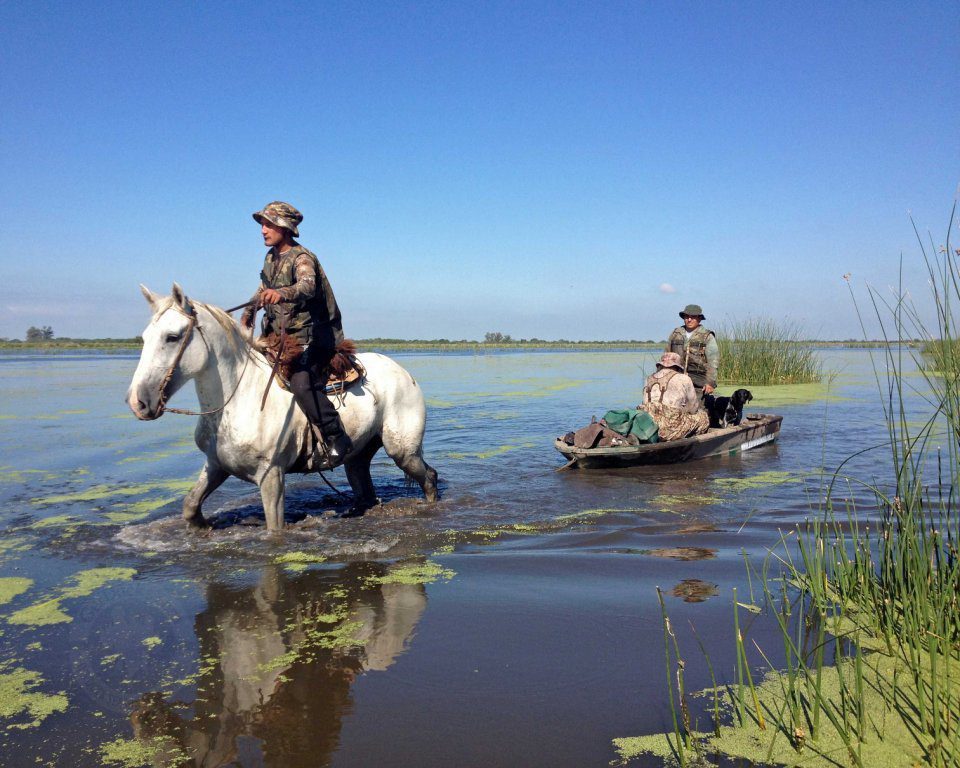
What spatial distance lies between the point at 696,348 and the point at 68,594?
27.5 feet

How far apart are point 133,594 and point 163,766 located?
7.33ft

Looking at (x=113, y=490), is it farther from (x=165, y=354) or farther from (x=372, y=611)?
(x=372, y=611)

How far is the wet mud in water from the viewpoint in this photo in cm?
290

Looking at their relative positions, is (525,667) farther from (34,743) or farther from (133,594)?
(133,594)

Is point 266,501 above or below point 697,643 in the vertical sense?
above

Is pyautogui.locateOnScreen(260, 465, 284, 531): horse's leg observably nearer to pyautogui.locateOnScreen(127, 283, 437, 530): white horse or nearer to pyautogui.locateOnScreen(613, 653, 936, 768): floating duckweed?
pyautogui.locateOnScreen(127, 283, 437, 530): white horse

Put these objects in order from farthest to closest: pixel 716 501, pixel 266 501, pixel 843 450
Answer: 1. pixel 843 450
2. pixel 716 501
3. pixel 266 501

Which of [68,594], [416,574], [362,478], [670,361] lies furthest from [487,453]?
[68,594]

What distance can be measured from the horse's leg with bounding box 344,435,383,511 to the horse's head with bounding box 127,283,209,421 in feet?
7.29

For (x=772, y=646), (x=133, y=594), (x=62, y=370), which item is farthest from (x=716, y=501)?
(x=62, y=370)

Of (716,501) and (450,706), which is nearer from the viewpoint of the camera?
(450,706)

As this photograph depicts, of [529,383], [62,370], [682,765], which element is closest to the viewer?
[682,765]

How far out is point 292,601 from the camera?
4426mm

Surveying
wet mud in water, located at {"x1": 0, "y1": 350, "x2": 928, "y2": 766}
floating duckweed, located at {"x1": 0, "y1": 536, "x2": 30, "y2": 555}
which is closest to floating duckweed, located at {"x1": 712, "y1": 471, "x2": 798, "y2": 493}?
wet mud in water, located at {"x1": 0, "y1": 350, "x2": 928, "y2": 766}
